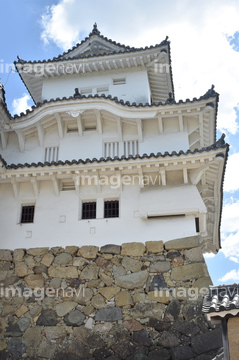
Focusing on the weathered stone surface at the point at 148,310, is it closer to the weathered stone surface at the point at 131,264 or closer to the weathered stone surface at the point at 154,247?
the weathered stone surface at the point at 131,264

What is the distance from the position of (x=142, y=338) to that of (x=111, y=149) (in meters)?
7.48

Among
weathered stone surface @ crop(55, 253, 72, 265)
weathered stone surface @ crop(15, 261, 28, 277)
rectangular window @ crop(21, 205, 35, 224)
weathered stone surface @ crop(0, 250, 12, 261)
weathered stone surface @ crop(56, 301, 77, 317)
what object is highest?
rectangular window @ crop(21, 205, 35, 224)

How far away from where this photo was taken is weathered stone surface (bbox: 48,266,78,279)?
45.4 feet

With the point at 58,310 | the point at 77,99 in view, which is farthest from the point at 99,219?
the point at 77,99

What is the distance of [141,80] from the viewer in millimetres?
18906

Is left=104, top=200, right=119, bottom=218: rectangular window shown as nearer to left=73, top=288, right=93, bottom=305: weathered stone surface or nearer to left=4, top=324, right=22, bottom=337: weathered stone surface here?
left=73, top=288, right=93, bottom=305: weathered stone surface

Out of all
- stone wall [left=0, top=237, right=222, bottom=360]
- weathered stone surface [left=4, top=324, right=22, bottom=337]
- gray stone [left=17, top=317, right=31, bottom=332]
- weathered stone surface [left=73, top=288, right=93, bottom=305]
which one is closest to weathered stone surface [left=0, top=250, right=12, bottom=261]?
stone wall [left=0, top=237, right=222, bottom=360]

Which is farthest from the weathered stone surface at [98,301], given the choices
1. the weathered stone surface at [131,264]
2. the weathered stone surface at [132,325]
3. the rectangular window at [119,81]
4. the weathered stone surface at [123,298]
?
the rectangular window at [119,81]

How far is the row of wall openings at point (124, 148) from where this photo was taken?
16422mm

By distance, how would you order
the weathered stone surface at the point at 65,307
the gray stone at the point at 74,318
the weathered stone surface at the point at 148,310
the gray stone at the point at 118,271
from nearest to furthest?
the weathered stone surface at the point at 148,310 → the gray stone at the point at 74,318 → the weathered stone surface at the point at 65,307 → the gray stone at the point at 118,271

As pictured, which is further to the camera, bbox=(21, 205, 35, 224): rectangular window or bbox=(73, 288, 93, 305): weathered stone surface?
bbox=(21, 205, 35, 224): rectangular window

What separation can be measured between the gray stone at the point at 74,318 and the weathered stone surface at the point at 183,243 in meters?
3.59

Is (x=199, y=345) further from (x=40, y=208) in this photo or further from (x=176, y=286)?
(x=40, y=208)

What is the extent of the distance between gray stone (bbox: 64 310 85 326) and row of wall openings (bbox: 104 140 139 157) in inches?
250
